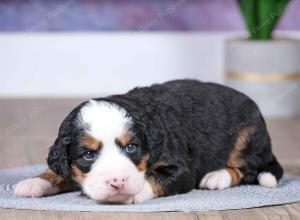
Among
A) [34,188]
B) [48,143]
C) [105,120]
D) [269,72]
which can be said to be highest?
[105,120]

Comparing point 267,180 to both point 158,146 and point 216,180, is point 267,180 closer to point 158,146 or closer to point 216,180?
point 216,180

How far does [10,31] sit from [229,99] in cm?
276

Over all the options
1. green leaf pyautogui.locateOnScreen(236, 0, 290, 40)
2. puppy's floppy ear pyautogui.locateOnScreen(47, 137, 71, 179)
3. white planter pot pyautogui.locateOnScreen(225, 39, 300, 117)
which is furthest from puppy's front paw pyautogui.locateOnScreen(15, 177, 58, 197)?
green leaf pyautogui.locateOnScreen(236, 0, 290, 40)

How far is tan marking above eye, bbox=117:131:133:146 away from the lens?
217 cm

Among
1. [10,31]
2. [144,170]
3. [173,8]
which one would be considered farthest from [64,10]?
[144,170]

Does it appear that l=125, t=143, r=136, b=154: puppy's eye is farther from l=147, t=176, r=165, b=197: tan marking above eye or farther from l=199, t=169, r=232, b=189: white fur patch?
l=199, t=169, r=232, b=189: white fur patch

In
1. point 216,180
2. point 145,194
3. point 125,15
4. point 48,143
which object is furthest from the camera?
point 125,15

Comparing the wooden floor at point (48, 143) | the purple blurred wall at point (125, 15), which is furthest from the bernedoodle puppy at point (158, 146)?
the purple blurred wall at point (125, 15)

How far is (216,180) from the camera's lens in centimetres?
249

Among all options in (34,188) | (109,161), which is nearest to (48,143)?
(34,188)

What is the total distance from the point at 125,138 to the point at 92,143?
0.09 metres

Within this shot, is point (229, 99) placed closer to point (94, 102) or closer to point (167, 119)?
point (167, 119)

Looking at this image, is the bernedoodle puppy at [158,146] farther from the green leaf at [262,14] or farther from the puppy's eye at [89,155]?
the green leaf at [262,14]

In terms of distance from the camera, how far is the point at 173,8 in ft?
16.8
